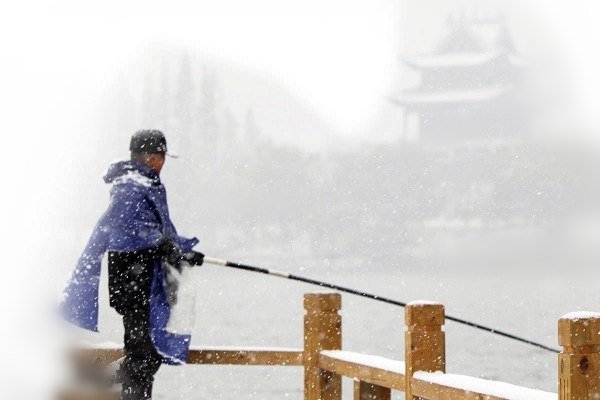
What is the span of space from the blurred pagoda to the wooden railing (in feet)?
366

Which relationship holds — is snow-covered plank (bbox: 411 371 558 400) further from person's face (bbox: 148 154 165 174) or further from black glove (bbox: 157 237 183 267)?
person's face (bbox: 148 154 165 174)

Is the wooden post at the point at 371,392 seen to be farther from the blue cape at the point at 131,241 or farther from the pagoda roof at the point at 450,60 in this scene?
the pagoda roof at the point at 450,60

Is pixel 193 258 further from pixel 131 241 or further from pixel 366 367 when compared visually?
pixel 366 367

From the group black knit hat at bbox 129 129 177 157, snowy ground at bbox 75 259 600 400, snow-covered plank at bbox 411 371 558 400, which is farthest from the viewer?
snowy ground at bbox 75 259 600 400

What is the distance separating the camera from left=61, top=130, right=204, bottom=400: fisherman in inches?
206

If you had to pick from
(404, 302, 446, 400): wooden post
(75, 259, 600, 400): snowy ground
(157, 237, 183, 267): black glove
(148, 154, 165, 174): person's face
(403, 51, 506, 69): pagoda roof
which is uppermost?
(148, 154, 165, 174): person's face

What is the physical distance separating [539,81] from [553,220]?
1894 cm

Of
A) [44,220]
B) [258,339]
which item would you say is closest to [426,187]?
[44,220]

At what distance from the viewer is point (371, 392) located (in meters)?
5.05

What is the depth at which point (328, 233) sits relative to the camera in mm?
141750

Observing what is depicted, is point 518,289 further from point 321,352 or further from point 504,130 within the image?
point 321,352

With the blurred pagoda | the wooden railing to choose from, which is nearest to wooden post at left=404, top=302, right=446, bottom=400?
the wooden railing

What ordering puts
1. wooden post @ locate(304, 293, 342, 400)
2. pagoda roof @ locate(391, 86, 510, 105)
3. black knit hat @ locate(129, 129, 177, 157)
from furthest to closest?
pagoda roof @ locate(391, 86, 510, 105)
wooden post @ locate(304, 293, 342, 400)
black knit hat @ locate(129, 129, 177, 157)

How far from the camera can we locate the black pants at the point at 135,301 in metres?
5.23
